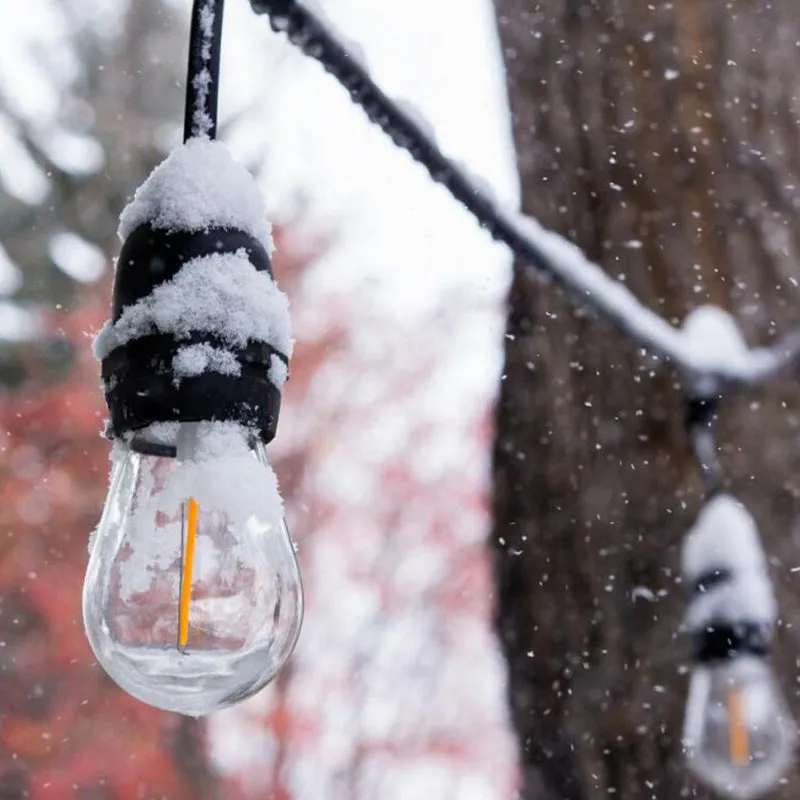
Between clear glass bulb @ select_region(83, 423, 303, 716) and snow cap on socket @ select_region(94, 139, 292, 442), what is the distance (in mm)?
14

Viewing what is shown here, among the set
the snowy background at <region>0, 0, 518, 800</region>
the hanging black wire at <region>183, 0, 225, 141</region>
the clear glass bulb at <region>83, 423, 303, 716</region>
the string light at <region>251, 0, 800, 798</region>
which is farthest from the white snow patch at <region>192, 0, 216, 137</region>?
the snowy background at <region>0, 0, 518, 800</region>

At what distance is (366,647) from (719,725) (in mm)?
4780

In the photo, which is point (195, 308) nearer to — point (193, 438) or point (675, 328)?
point (193, 438)

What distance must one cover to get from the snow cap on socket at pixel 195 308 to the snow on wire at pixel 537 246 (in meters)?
0.13

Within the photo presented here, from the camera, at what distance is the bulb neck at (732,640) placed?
0.64m

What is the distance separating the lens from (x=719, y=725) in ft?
2.13

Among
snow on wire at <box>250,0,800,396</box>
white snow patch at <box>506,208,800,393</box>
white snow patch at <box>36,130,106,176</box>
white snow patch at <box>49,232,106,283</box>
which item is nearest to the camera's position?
snow on wire at <box>250,0,800,396</box>

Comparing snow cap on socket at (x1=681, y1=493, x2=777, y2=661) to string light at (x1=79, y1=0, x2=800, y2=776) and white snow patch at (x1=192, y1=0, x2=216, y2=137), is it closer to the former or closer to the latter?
string light at (x1=79, y1=0, x2=800, y2=776)

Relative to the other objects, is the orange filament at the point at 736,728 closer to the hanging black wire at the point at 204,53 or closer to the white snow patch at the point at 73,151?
the hanging black wire at the point at 204,53

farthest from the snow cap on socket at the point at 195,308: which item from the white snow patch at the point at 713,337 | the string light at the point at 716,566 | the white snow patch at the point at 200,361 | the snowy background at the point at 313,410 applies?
the snowy background at the point at 313,410

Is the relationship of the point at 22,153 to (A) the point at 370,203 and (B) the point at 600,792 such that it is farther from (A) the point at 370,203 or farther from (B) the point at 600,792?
(B) the point at 600,792

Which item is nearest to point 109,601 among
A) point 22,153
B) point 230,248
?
point 230,248

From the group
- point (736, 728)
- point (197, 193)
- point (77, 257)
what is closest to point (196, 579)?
point (197, 193)

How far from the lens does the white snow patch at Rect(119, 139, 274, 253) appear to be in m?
0.36
